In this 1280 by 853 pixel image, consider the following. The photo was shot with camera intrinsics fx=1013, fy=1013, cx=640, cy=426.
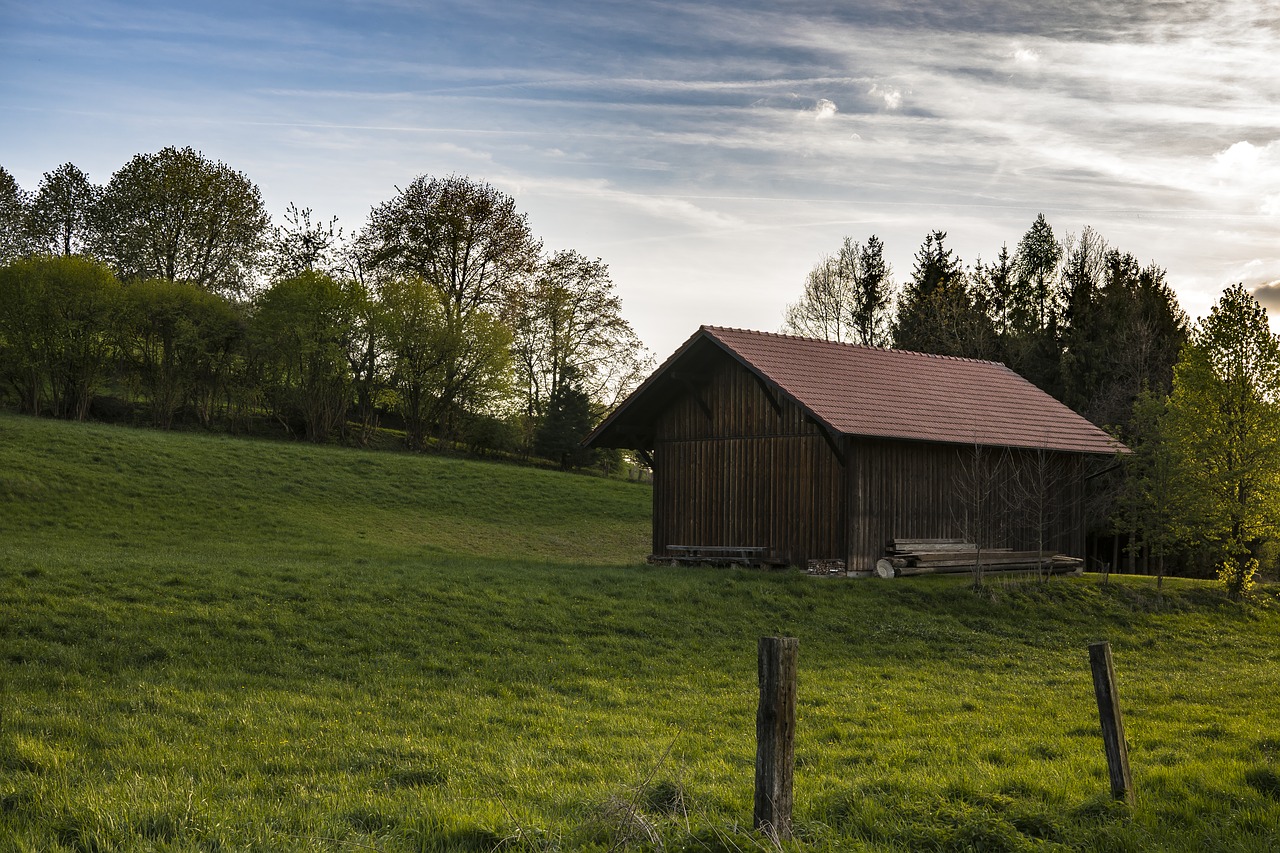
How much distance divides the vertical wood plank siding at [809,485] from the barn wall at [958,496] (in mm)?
32

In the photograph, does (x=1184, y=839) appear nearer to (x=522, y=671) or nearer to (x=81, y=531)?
(x=522, y=671)

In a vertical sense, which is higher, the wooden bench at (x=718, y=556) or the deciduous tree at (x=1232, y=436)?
the deciduous tree at (x=1232, y=436)

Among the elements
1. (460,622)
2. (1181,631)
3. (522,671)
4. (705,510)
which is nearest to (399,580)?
(460,622)

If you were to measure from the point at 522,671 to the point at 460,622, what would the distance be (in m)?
2.57

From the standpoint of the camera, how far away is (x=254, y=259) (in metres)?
53.6

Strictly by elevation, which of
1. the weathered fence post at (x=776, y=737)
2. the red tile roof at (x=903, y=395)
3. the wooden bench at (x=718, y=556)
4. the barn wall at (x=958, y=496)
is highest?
the red tile roof at (x=903, y=395)

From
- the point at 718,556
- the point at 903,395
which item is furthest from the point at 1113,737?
the point at 903,395

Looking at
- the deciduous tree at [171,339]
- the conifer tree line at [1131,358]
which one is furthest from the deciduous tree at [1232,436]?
the deciduous tree at [171,339]

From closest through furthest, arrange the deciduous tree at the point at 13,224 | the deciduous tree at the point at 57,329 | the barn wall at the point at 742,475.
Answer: the barn wall at the point at 742,475, the deciduous tree at the point at 57,329, the deciduous tree at the point at 13,224

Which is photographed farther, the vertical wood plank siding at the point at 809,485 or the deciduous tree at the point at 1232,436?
the deciduous tree at the point at 1232,436

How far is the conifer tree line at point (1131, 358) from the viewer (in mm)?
24953

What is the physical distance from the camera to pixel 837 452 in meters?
23.3

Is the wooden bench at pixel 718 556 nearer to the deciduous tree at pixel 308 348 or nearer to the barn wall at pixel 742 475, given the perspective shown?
the barn wall at pixel 742 475

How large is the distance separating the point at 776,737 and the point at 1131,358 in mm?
42858
